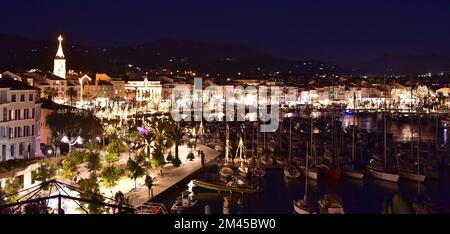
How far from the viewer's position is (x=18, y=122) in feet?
59.2

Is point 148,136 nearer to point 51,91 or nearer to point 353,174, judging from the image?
point 353,174

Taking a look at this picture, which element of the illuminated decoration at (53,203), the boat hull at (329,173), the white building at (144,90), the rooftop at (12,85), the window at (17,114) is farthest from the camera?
the white building at (144,90)

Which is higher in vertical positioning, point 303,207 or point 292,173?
point 292,173

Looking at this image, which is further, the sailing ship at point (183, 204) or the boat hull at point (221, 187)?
the boat hull at point (221, 187)

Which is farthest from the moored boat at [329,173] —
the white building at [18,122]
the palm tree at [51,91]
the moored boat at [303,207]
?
A: the palm tree at [51,91]

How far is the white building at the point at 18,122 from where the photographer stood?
17.2 m

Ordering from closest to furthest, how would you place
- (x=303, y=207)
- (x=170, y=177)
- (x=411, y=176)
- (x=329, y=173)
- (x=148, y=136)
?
(x=303, y=207)
(x=170, y=177)
(x=411, y=176)
(x=329, y=173)
(x=148, y=136)

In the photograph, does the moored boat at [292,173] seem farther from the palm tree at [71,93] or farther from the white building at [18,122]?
the palm tree at [71,93]

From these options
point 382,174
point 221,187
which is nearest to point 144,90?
point 382,174

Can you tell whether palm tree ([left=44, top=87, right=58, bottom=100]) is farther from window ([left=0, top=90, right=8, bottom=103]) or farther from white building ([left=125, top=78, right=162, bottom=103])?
window ([left=0, top=90, right=8, bottom=103])

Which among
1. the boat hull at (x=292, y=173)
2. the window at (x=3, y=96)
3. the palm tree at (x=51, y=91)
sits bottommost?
the boat hull at (x=292, y=173)

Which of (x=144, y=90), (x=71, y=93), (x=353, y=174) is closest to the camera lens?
(x=353, y=174)

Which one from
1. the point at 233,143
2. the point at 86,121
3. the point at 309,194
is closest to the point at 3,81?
the point at 86,121
